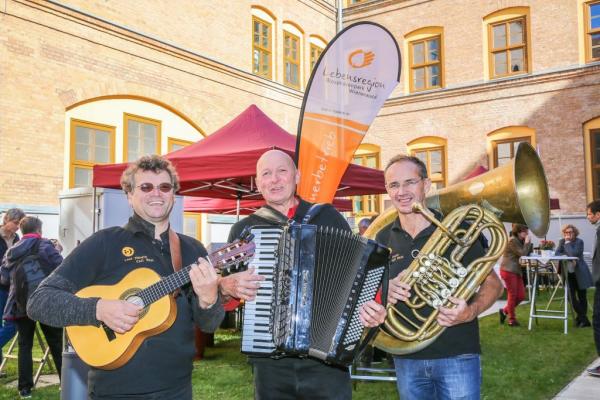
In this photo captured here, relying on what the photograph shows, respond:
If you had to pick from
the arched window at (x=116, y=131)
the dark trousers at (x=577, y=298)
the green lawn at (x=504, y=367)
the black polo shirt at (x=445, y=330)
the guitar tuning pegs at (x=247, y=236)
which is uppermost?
the arched window at (x=116, y=131)

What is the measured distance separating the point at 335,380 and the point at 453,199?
1.27 meters

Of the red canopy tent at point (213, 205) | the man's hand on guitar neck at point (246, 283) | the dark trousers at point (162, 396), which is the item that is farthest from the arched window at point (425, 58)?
→ the dark trousers at point (162, 396)

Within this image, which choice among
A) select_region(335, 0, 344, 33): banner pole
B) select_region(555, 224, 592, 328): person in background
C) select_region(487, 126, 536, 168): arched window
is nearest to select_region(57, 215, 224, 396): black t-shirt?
select_region(555, 224, 592, 328): person in background

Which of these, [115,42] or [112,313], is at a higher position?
[115,42]

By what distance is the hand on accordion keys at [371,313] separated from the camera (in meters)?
2.37

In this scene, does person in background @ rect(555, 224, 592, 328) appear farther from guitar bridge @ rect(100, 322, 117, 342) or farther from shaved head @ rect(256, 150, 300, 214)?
guitar bridge @ rect(100, 322, 117, 342)

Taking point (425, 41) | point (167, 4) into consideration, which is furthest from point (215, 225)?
point (425, 41)

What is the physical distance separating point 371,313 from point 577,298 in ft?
27.9

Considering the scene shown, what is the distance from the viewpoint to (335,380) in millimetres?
2564

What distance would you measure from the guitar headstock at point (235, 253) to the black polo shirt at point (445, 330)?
2.96 ft

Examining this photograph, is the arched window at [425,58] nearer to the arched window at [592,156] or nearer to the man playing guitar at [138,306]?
the arched window at [592,156]

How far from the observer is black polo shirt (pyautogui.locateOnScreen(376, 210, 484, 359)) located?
271 centimetres

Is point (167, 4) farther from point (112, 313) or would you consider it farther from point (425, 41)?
point (112, 313)

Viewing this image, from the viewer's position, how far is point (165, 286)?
8.15ft
